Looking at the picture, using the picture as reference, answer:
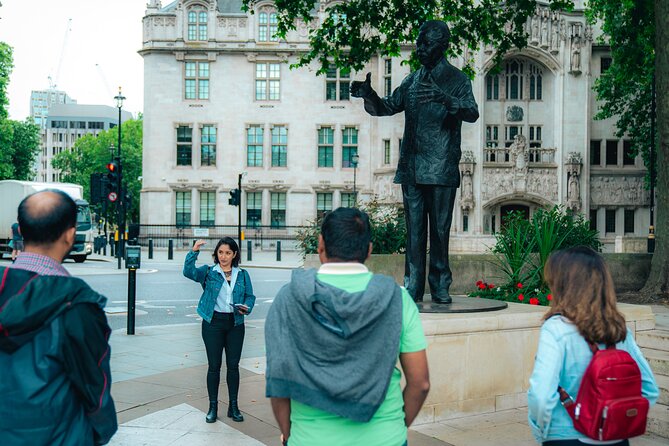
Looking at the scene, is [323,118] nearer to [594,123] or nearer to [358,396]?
[594,123]

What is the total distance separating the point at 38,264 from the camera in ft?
8.79

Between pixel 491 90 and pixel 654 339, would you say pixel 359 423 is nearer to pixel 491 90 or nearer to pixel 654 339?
pixel 654 339

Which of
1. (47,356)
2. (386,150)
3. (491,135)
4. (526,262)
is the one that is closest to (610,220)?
(491,135)

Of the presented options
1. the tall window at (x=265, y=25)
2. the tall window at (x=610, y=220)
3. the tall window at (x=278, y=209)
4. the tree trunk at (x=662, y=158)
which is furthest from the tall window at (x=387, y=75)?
the tree trunk at (x=662, y=158)

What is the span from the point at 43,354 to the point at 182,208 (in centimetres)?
4249

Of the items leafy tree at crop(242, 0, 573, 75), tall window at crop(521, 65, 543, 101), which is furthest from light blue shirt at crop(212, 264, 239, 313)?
tall window at crop(521, 65, 543, 101)

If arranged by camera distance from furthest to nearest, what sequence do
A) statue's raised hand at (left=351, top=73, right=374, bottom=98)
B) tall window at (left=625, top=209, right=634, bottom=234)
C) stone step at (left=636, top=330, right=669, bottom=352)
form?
tall window at (left=625, top=209, right=634, bottom=234) → stone step at (left=636, top=330, right=669, bottom=352) → statue's raised hand at (left=351, top=73, right=374, bottom=98)

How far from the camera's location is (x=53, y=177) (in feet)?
548

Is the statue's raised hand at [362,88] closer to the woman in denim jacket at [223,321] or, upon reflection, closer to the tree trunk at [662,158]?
the woman in denim jacket at [223,321]

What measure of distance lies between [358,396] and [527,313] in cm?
437

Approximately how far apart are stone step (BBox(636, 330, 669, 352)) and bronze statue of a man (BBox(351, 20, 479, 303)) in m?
2.21

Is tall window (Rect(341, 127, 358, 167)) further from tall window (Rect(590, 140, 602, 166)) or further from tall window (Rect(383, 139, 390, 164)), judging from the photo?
tall window (Rect(590, 140, 602, 166))

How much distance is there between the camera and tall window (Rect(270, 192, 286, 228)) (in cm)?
4422

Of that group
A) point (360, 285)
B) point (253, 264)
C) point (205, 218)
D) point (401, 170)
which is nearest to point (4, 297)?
point (360, 285)
